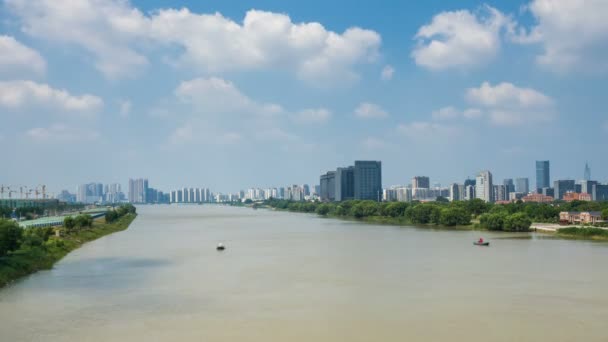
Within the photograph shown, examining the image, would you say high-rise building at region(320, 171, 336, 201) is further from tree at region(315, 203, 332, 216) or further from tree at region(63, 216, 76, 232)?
tree at region(63, 216, 76, 232)

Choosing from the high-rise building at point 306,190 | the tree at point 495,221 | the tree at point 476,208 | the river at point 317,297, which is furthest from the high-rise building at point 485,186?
the river at point 317,297

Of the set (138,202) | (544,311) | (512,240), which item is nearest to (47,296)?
(544,311)

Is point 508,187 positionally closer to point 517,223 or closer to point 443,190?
point 443,190

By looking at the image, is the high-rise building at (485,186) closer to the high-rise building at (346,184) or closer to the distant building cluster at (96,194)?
the high-rise building at (346,184)

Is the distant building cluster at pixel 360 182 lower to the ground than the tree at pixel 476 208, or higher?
higher

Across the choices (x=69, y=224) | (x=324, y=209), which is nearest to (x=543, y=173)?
(x=324, y=209)

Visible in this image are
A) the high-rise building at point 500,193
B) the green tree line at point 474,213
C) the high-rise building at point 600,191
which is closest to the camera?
the green tree line at point 474,213

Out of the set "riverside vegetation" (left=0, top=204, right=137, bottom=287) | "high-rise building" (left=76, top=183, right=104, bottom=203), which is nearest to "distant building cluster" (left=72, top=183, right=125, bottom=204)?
"high-rise building" (left=76, top=183, right=104, bottom=203)

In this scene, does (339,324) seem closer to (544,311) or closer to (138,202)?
(544,311)
